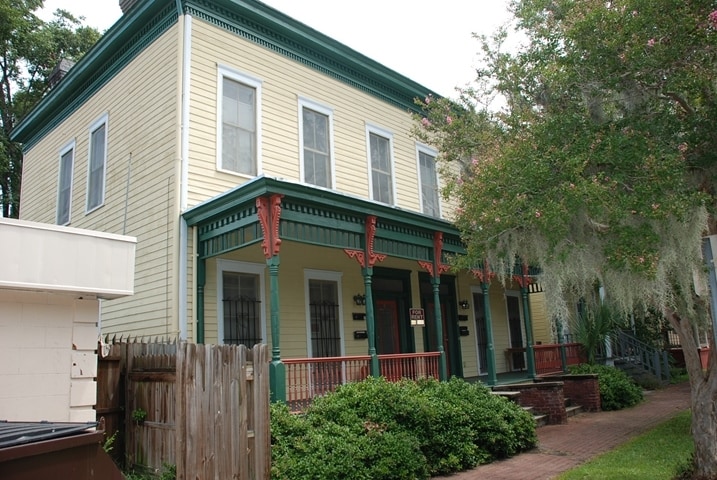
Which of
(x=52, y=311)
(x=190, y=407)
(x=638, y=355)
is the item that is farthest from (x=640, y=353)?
(x=52, y=311)

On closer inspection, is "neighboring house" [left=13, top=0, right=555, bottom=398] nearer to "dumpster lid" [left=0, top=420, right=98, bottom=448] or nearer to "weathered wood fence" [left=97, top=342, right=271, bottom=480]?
"weathered wood fence" [left=97, top=342, right=271, bottom=480]

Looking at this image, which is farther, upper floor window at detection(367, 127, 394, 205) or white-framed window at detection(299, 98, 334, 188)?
upper floor window at detection(367, 127, 394, 205)

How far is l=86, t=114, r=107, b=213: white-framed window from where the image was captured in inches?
483

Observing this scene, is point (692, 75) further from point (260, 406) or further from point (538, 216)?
point (260, 406)

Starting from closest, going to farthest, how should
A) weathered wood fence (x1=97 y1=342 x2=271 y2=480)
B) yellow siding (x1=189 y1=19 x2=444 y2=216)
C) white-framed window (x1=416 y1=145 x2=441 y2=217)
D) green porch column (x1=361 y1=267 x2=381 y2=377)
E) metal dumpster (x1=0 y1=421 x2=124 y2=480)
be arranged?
metal dumpster (x1=0 y1=421 x2=124 y2=480), weathered wood fence (x1=97 y1=342 x2=271 y2=480), green porch column (x1=361 y1=267 x2=381 y2=377), yellow siding (x1=189 y1=19 x2=444 y2=216), white-framed window (x1=416 y1=145 x2=441 y2=217)

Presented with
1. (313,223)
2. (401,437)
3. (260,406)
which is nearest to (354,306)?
(313,223)

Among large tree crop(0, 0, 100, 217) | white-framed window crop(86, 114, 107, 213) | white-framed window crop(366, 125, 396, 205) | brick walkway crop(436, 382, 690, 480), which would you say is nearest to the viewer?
brick walkway crop(436, 382, 690, 480)

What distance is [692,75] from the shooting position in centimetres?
638

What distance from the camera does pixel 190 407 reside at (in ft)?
19.8

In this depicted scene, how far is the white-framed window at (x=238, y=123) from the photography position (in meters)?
10.7

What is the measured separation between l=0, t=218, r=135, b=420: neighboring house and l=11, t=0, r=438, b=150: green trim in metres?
5.99

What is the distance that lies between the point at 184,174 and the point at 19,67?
18.4 meters

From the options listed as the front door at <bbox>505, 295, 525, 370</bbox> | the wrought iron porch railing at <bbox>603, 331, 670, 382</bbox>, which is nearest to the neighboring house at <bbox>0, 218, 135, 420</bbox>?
the front door at <bbox>505, 295, 525, 370</bbox>

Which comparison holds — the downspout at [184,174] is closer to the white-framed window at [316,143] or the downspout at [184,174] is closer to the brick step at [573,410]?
the white-framed window at [316,143]
